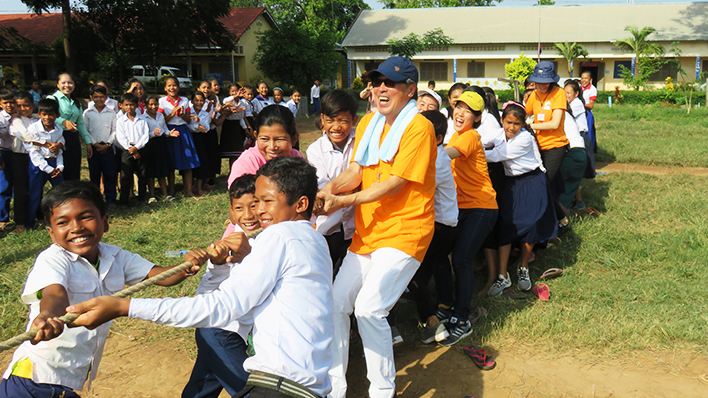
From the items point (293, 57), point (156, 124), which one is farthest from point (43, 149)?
point (293, 57)

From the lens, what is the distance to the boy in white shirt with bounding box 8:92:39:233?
19.9 feet

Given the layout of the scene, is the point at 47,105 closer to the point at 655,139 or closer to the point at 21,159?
the point at 21,159

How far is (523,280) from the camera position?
4750mm

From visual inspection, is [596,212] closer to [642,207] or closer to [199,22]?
[642,207]

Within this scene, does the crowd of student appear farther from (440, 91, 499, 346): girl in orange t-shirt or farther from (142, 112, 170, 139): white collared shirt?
(142, 112, 170, 139): white collared shirt

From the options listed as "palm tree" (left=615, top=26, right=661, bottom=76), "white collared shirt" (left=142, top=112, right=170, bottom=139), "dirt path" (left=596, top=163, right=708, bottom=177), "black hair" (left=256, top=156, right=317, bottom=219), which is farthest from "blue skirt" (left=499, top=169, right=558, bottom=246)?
"palm tree" (left=615, top=26, right=661, bottom=76)

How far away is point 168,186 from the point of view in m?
8.12

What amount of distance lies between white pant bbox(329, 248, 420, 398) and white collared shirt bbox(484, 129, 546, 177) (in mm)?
2072

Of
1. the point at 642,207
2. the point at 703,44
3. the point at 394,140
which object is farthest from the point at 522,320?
the point at 703,44

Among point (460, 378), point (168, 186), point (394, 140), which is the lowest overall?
point (460, 378)

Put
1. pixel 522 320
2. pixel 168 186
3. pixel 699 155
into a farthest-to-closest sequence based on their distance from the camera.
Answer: pixel 699 155 < pixel 168 186 < pixel 522 320

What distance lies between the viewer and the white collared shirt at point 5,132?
609 centimetres

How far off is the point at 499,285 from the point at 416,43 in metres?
23.6

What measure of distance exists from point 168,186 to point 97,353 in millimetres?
5990
